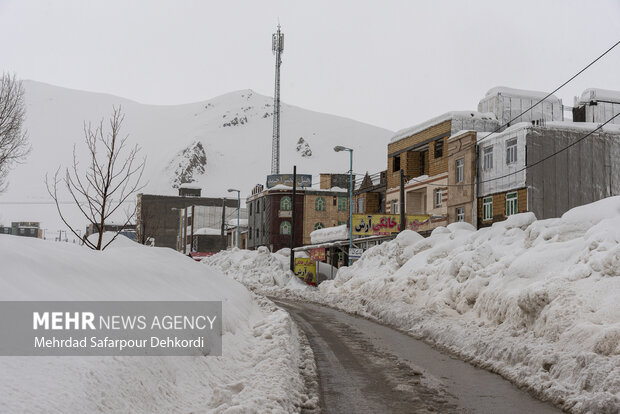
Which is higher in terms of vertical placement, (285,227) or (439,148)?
(439,148)

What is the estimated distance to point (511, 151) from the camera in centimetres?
3325

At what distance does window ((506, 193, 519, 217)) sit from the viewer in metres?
32.7

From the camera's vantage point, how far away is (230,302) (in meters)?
12.1

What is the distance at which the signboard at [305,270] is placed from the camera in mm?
41938

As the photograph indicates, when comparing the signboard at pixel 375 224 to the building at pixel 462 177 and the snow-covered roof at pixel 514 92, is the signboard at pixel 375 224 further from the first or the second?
the snow-covered roof at pixel 514 92

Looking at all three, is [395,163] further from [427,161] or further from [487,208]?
[487,208]

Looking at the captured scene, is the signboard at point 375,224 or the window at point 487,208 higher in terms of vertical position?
the window at point 487,208

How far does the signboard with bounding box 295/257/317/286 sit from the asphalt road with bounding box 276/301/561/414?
28.0 meters

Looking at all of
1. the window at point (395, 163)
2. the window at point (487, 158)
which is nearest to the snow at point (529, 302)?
the window at point (487, 158)

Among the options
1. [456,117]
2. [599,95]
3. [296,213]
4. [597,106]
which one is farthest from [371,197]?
[599,95]

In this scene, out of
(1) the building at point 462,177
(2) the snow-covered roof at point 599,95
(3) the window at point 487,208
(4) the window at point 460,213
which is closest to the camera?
(3) the window at point 487,208

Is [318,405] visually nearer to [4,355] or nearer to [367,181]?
[4,355]

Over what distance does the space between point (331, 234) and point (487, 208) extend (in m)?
14.8

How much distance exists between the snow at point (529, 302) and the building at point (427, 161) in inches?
603
